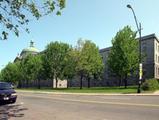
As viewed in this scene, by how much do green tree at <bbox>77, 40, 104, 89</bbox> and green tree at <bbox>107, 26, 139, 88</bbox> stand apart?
9.07 metres

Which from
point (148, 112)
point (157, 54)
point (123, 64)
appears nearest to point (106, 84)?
point (157, 54)

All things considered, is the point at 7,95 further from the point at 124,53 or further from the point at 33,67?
the point at 33,67

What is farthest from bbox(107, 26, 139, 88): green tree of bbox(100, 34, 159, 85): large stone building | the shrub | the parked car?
the parked car

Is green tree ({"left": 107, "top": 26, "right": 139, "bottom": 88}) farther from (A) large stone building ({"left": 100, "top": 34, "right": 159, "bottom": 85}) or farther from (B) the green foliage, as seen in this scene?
(B) the green foliage

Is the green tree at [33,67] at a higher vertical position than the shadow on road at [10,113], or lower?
higher

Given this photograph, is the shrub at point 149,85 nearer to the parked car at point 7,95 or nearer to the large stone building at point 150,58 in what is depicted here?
the parked car at point 7,95

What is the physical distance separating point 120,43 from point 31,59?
3857cm

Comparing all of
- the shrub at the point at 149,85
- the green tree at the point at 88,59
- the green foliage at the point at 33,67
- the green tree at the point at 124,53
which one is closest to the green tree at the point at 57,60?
the green tree at the point at 88,59

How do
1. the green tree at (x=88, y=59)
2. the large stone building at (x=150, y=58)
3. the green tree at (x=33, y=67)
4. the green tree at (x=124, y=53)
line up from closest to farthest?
the green tree at (x=124, y=53) → the green tree at (x=88, y=59) → the large stone building at (x=150, y=58) → the green tree at (x=33, y=67)

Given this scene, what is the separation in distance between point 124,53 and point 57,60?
2303 cm

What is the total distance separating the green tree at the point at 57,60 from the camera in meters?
75.2

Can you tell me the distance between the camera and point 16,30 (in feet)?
39.3

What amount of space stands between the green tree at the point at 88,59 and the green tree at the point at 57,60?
231 inches

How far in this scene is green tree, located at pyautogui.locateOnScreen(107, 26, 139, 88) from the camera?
57.6 m
